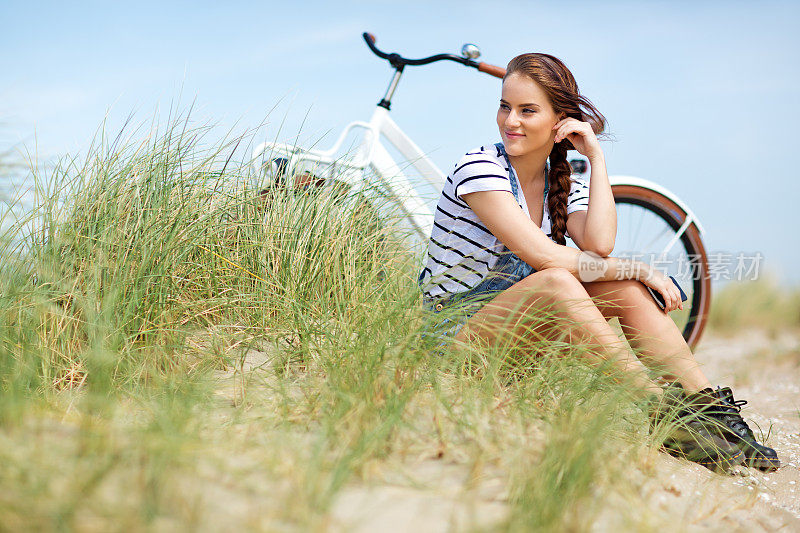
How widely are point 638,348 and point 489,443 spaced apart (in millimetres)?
994

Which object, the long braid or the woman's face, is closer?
the woman's face

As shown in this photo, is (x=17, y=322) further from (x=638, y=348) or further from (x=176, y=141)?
(x=638, y=348)

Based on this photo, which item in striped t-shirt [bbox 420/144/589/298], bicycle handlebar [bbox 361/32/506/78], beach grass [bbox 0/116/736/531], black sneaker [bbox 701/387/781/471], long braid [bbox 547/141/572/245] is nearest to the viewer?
beach grass [bbox 0/116/736/531]

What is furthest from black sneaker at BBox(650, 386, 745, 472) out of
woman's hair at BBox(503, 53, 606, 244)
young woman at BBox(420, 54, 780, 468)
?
woman's hair at BBox(503, 53, 606, 244)

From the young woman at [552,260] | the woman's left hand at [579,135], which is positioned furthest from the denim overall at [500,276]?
the woman's left hand at [579,135]

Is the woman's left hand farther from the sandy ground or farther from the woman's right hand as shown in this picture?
the sandy ground

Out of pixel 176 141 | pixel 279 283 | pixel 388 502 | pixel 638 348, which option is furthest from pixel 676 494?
pixel 176 141

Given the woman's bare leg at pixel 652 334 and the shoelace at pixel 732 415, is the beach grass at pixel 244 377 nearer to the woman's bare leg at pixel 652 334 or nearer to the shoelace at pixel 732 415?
the woman's bare leg at pixel 652 334

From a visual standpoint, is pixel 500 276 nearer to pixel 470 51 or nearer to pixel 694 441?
pixel 694 441

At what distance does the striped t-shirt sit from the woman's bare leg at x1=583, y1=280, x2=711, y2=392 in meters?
0.43

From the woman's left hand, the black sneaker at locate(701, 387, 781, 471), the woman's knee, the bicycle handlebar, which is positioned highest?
Answer: the bicycle handlebar

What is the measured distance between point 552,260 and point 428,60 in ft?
5.30

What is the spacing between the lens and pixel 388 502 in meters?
1.28

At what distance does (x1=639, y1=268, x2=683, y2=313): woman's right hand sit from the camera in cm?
224
